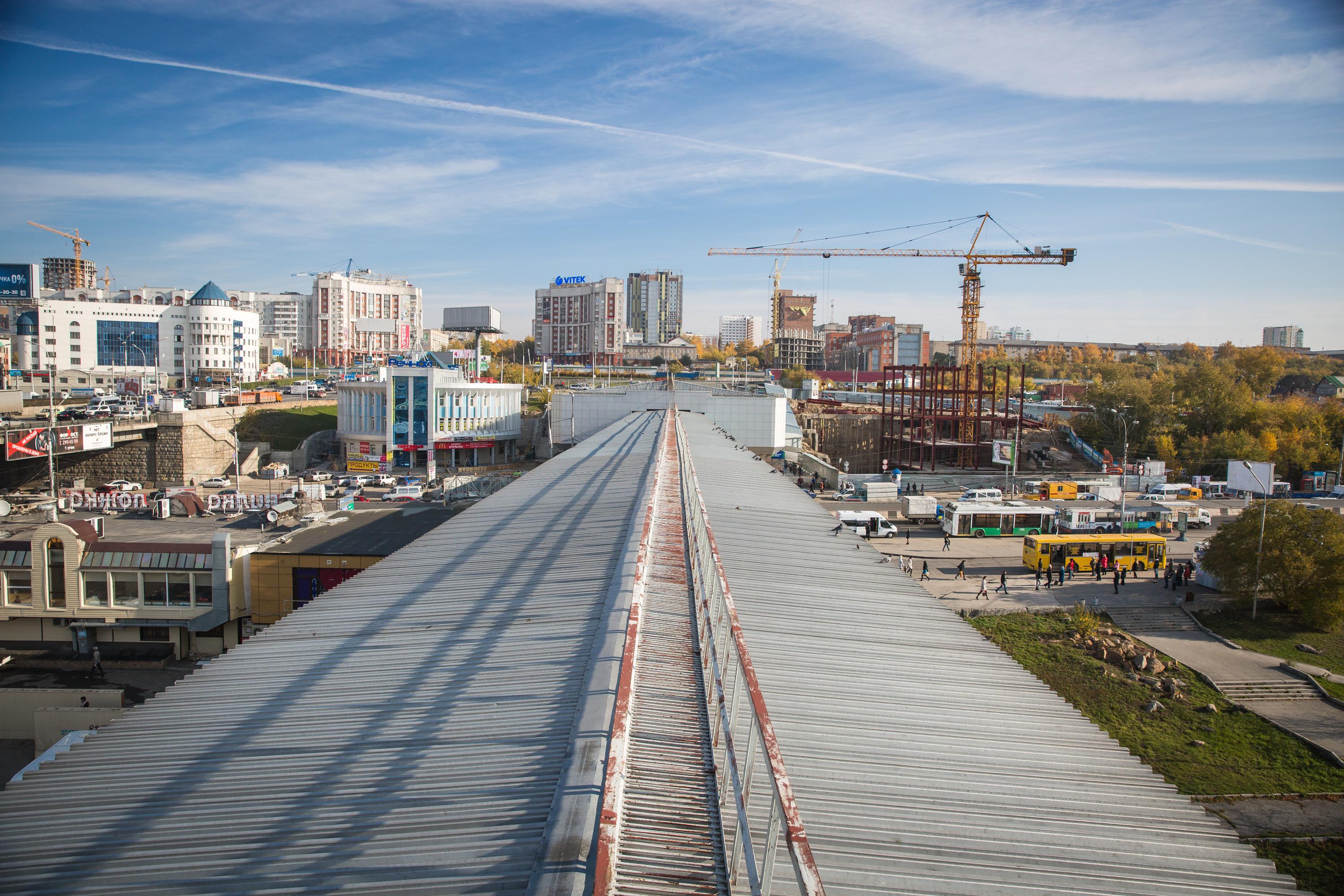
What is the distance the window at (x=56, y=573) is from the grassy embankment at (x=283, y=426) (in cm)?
2660

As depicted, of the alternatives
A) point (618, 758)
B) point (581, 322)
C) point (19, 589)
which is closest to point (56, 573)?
point (19, 589)

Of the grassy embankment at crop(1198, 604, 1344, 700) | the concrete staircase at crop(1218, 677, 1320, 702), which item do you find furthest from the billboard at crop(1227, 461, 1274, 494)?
the concrete staircase at crop(1218, 677, 1320, 702)

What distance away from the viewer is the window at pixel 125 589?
14.7 metres

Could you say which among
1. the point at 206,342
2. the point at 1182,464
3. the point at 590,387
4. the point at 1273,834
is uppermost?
the point at 206,342

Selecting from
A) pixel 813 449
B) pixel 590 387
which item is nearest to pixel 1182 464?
pixel 813 449

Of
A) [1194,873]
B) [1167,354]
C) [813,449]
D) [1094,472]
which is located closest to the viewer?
[1194,873]

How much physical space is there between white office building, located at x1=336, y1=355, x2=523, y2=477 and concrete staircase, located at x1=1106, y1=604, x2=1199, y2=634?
28.0m

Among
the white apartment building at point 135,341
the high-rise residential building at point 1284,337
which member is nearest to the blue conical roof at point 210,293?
the white apartment building at point 135,341

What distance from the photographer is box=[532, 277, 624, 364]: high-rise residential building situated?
99.1 meters

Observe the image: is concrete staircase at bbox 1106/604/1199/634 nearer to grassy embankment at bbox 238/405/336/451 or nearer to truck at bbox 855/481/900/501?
truck at bbox 855/481/900/501

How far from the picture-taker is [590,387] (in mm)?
40969

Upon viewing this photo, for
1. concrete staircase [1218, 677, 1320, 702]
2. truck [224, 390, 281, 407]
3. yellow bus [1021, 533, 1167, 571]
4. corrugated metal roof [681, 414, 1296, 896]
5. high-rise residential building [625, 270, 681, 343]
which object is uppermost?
high-rise residential building [625, 270, 681, 343]

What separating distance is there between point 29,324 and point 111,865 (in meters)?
71.9

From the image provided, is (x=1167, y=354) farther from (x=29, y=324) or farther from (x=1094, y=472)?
(x=29, y=324)
